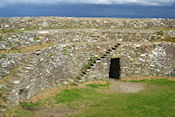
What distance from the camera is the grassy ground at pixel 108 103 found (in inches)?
545

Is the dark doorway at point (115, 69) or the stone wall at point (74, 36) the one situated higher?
→ the stone wall at point (74, 36)

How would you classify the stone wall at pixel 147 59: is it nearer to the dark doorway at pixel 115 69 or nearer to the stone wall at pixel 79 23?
the dark doorway at pixel 115 69

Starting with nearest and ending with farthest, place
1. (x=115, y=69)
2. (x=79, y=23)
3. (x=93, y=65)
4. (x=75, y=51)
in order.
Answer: (x=75, y=51) < (x=93, y=65) < (x=115, y=69) < (x=79, y=23)

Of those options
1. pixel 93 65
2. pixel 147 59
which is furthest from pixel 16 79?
pixel 147 59

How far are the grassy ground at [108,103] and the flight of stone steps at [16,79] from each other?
0.63 m

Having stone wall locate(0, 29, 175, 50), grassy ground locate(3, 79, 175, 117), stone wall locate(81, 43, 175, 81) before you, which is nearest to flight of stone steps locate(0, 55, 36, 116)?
grassy ground locate(3, 79, 175, 117)

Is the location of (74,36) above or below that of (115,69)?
above

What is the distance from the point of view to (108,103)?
1583 cm

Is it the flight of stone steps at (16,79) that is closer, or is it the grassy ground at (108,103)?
the grassy ground at (108,103)

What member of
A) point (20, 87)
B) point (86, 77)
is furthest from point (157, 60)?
point (20, 87)

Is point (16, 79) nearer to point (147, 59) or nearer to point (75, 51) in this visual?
point (75, 51)

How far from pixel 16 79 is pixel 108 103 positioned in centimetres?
728

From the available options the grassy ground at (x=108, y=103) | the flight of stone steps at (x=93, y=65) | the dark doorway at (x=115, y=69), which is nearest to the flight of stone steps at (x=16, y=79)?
the grassy ground at (x=108, y=103)

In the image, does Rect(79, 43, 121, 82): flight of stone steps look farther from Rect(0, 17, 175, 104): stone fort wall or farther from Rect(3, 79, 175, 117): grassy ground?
Rect(3, 79, 175, 117): grassy ground
